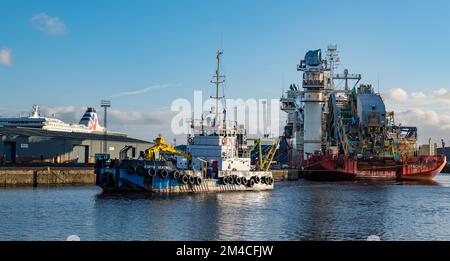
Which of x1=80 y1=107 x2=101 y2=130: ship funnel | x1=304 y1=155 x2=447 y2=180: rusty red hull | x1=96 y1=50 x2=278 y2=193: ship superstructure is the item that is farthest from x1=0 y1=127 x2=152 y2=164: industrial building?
x1=80 y1=107 x2=101 y2=130: ship funnel

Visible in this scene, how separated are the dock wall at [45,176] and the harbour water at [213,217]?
5555 mm

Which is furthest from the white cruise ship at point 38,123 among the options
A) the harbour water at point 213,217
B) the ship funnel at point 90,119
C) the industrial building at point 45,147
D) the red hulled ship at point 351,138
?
the harbour water at point 213,217

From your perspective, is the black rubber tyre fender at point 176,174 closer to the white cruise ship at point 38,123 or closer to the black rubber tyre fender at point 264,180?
the black rubber tyre fender at point 264,180

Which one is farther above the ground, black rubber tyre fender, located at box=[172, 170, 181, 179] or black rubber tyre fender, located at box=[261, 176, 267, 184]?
black rubber tyre fender, located at box=[172, 170, 181, 179]

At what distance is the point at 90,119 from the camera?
147m

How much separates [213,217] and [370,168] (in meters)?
56.2

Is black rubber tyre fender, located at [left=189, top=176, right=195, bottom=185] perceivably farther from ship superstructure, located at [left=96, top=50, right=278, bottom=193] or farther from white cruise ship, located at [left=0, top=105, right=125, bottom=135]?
white cruise ship, located at [left=0, top=105, right=125, bottom=135]

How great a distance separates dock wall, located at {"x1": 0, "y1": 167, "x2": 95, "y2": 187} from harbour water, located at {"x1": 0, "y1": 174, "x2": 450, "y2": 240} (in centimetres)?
555

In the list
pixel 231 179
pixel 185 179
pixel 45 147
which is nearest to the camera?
pixel 185 179

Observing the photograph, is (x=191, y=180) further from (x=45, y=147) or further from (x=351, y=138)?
(x=351, y=138)

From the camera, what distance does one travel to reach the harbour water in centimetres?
3033

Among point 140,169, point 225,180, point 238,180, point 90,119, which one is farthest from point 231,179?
point 90,119
